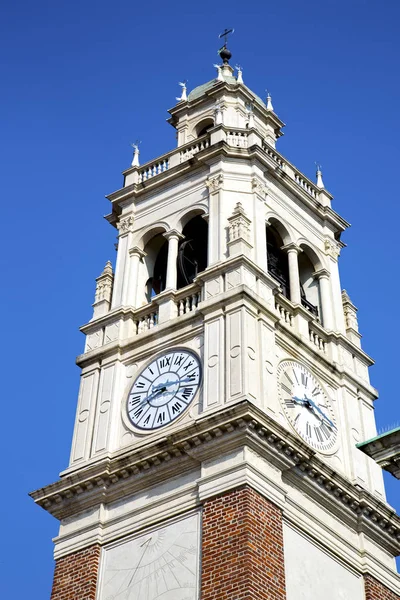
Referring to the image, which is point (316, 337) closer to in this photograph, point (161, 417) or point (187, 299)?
point (187, 299)

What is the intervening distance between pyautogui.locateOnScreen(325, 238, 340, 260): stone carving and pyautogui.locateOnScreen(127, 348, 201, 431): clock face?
27.0 ft

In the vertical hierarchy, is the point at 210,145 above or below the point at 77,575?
above

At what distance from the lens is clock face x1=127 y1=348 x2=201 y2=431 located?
32.9 m

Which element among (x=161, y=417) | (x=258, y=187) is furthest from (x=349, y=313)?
(x=161, y=417)

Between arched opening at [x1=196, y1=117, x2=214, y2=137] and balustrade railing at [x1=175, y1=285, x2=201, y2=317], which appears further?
arched opening at [x1=196, y1=117, x2=214, y2=137]

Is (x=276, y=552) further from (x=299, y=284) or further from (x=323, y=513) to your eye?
(x=299, y=284)

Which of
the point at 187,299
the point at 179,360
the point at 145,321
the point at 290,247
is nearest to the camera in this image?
the point at 179,360

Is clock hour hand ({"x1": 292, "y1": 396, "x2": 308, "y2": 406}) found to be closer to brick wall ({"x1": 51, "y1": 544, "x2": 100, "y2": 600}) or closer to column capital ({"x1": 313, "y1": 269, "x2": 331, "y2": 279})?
brick wall ({"x1": 51, "y1": 544, "x2": 100, "y2": 600})

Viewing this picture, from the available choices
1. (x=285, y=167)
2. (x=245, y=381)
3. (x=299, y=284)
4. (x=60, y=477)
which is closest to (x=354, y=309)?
(x=299, y=284)

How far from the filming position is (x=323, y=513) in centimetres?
3184

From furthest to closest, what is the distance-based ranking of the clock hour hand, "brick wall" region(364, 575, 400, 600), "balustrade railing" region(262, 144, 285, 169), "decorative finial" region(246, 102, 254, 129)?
1. "decorative finial" region(246, 102, 254, 129)
2. "balustrade railing" region(262, 144, 285, 169)
3. the clock hour hand
4. "brick wall" region(364, 575, 400, 600)

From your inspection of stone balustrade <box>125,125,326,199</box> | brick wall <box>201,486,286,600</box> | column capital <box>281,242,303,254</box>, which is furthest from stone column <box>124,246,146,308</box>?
brick wall <box>201,486,286,600</box>

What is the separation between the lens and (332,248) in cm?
4066

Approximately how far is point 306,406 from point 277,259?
24.2ft
